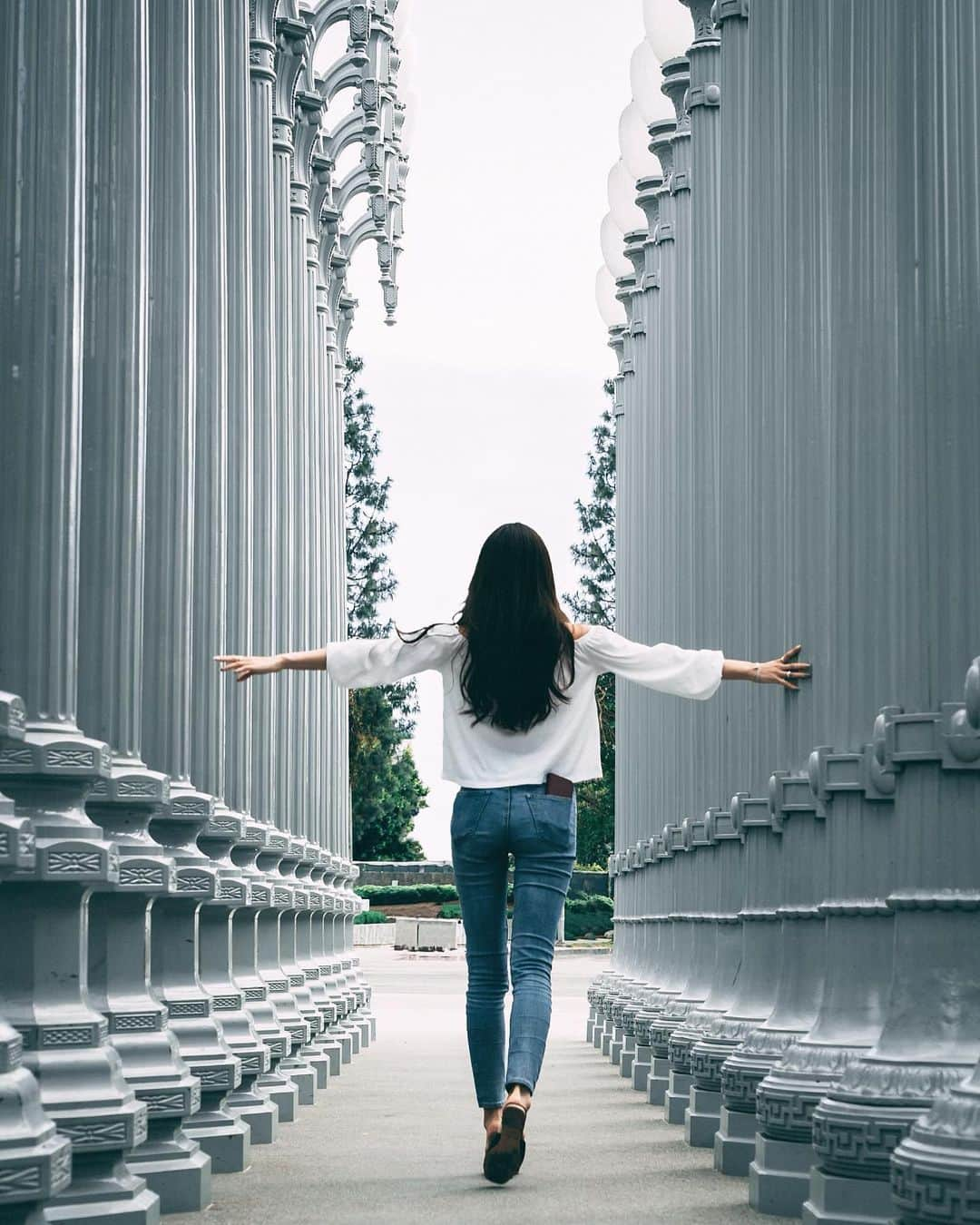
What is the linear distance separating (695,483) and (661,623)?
4.47m

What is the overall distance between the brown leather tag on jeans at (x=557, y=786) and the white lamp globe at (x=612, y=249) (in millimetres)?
15908

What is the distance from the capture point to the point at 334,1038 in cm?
1822

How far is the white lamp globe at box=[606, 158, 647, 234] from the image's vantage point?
877 inches

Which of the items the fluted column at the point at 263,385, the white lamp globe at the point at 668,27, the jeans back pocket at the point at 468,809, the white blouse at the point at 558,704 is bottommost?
the jeans back pocket at the point at 468,809

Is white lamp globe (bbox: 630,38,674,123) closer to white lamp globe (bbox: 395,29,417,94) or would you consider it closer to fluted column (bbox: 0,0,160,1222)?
white lamp globe (bbox: 395,29,417,94)

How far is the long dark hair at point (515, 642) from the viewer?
27.0ft

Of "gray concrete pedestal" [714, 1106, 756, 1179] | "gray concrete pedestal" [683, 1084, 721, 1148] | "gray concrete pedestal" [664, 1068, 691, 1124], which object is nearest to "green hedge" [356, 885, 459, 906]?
"gray concrete pedestal" [664, 1068, 691, 1124]

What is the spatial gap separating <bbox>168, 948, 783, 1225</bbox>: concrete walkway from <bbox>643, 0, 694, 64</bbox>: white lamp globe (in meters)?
7.73

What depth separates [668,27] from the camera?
57.0 feet

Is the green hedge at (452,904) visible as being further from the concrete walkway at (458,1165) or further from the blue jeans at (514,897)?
the blue jeans at (514,897)

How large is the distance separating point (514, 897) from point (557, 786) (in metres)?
0.44

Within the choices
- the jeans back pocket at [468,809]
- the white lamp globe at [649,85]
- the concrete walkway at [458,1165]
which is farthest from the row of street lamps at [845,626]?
the white lamp globe at [649,85]

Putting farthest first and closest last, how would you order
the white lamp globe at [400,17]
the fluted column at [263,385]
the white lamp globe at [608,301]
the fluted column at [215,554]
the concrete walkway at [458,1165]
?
the white lamp globe at [608,301] < the white lamp globe at [400,17] < the fluted column at [263,385] < the fluted column at [215,554] < the concrete walkway at [458,1165]

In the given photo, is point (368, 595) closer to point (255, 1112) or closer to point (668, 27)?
point (668, 27)
